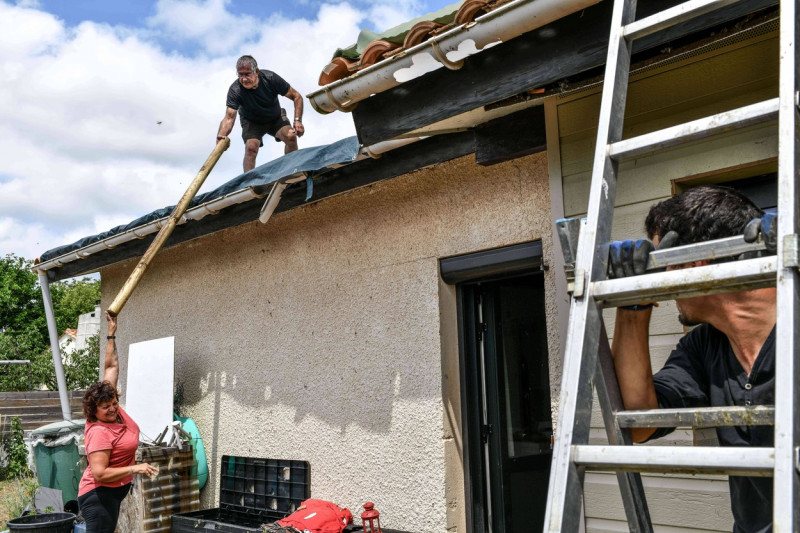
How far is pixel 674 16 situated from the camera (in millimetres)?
1795

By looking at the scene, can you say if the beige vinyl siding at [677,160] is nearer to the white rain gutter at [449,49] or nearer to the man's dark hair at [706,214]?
the white rain gutter at [449,49]

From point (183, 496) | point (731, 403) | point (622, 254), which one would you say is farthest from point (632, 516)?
point (183, 496)

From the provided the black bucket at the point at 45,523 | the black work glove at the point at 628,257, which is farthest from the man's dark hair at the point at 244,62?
the black work glove at the point at 628,257

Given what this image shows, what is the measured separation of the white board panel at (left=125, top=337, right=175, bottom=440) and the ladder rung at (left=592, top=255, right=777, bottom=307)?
5189mm

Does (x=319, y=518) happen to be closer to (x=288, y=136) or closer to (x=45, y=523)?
(x=45, y=523)

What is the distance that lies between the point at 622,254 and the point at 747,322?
56 cm

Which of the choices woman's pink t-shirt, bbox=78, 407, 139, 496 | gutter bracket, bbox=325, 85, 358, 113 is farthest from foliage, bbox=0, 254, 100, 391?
gutter bracket, bbox=325, 85, 358, 113

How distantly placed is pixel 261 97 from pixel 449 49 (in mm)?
4126

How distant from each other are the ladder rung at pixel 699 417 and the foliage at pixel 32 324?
1658 centimetres

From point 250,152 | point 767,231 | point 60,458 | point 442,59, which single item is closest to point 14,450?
point 60,458

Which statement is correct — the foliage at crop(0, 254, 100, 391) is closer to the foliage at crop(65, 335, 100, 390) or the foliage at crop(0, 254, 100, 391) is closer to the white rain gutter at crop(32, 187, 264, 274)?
the foliage at crop(65, 335, 100, 390)

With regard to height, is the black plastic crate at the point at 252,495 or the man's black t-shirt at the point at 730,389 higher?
the man's black t-shirt at the point at 730,389

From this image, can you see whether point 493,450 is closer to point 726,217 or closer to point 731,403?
point 731,403

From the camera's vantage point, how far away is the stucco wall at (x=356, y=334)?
432 cm
